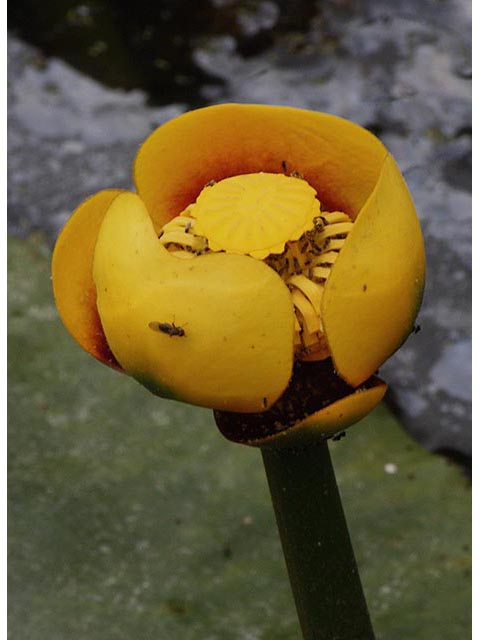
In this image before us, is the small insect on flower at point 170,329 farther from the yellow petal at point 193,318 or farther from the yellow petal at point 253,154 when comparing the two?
the yellow petal at point 253,154

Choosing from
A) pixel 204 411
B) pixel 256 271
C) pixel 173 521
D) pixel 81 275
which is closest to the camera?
pixel 256 271

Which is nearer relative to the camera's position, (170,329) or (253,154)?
(170,329)

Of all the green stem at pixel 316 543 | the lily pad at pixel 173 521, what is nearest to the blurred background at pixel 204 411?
the lily pad at pixel 173 521

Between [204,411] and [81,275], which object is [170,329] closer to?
A: [81,275]

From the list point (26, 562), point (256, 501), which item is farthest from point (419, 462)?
point (26, 562)

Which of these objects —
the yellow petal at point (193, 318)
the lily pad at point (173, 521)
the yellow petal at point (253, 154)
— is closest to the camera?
the yellow petal at point (193, 318)

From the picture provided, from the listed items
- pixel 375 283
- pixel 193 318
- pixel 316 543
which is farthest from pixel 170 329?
pixel 316 543

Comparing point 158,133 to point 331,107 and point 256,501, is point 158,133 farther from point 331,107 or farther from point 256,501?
point 331,107
